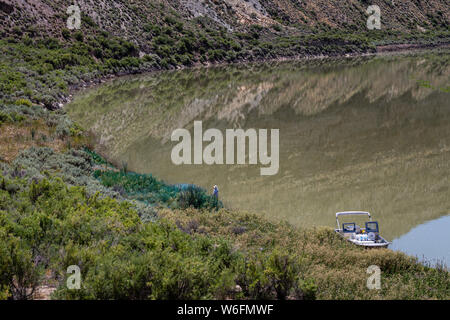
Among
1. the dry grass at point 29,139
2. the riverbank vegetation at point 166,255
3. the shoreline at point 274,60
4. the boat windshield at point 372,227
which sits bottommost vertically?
the riverbank vegetation at point 166,255

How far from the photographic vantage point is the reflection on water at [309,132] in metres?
15.3

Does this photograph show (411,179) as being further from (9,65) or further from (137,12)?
(137,12)

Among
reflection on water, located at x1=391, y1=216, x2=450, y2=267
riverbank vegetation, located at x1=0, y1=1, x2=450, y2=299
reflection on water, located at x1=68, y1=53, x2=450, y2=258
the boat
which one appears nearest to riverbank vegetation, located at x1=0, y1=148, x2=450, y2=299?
riverbank vegetation, located at x1=0, y1=1, x2=450, y2=299

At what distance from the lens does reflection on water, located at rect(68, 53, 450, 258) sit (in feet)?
50.2

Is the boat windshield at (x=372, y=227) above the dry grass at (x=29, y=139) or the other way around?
the other way around

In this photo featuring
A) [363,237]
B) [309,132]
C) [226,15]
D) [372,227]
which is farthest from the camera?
[226,15]

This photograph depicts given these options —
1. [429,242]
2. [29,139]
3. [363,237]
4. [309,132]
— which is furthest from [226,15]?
[363,237]

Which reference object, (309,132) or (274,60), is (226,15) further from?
(309,132)

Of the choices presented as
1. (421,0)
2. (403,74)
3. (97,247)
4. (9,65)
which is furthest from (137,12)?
(421,0)

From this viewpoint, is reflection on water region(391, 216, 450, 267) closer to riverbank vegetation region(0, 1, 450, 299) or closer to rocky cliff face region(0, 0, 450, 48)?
riverbank vegetation region(0, 1, 450, 299)

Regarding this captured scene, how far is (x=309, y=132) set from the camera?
25.3 meters

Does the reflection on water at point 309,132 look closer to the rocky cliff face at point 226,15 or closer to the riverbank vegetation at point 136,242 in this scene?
the riverbank vegetation at point 136,242

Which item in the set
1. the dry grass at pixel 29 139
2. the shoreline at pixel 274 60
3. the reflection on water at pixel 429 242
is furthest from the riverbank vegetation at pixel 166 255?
the shoreline at pixel 274 60

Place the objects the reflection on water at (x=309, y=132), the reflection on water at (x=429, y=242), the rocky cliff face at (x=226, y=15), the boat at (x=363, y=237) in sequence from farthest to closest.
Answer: the rocky cliff face at (x=226, y=15) < the reflection on water at (x=309, y=132) < the reflection on water at (x=429, y=242) < the boat at (x=363, y=237)
